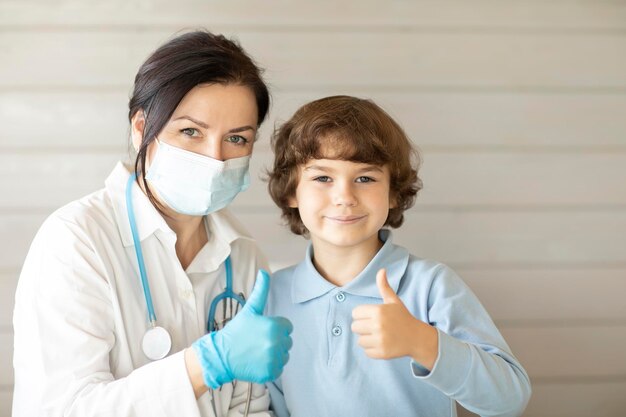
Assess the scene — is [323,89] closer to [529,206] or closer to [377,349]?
[529,206]

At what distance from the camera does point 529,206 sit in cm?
212

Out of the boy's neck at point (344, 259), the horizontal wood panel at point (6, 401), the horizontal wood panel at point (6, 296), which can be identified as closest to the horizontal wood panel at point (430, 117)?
the horizontal wood panel at point (6, 296)

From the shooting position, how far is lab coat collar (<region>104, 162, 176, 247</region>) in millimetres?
1547

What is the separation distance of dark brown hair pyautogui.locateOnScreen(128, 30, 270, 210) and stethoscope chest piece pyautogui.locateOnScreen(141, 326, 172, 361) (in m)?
0.31

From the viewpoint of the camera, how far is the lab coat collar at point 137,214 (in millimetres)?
1547

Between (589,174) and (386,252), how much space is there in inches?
36.1

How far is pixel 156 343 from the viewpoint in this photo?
1.47m

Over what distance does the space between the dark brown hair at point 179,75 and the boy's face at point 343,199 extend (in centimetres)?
26

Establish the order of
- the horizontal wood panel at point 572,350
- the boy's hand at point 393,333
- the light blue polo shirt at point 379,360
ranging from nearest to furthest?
the boy's hand at point 393,333
the light blue polo shirt at point 379,360
the horizontal wood panel at point 572,350

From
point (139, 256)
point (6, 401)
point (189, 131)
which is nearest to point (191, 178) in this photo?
point (189, 131)

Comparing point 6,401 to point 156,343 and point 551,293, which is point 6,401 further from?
point 551,293

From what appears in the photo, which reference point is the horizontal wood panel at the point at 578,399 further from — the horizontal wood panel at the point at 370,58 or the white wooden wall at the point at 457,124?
the horizontal wood panel at the point at 370,58

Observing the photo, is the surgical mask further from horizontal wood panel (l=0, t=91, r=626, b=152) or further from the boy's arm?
horizontal wood panel (l=0, t=91, r=626, b=152)

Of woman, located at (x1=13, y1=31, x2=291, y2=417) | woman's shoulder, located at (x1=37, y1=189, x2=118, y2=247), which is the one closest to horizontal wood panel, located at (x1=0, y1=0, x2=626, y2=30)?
woman, located at (x1=13, y1=31, x2=291, y2=417)
